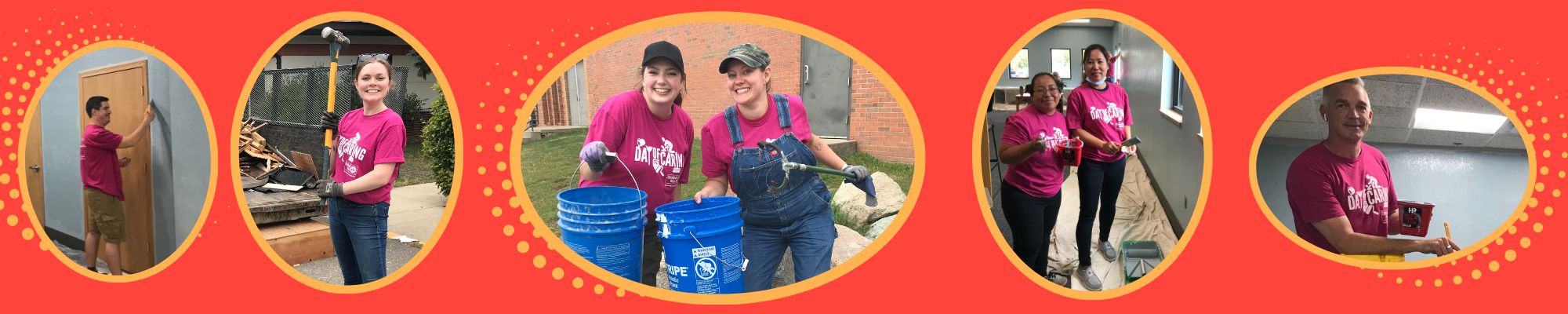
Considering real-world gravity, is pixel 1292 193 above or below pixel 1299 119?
below

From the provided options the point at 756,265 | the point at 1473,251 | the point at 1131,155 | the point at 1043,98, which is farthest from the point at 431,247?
the point at 1473,251

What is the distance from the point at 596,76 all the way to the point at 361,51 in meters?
2.66

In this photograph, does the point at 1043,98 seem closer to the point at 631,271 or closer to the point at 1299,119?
the point at 1299,119

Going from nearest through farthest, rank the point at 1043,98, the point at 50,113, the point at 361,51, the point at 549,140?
the point at 1043,98, the point at 361,51, the point at 50,113, the point at 549,140

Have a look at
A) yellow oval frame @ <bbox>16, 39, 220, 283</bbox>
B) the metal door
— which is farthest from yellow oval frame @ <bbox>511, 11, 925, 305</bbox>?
the metal door

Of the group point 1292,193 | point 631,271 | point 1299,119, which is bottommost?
point 631,271

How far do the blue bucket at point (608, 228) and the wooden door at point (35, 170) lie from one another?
292cm

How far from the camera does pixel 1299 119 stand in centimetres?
327

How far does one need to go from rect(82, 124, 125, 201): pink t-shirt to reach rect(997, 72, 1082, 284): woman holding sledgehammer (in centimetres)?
424

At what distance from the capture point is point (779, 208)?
137 inches

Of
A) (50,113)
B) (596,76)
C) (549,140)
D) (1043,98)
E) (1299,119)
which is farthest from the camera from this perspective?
(549,140)

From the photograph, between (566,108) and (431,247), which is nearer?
(431,247)

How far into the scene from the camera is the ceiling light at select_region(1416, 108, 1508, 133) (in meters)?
3.25

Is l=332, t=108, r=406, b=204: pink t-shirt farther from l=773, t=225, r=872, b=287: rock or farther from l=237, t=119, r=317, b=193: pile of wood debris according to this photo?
l=773, t=225, r=872, b=287: rock
